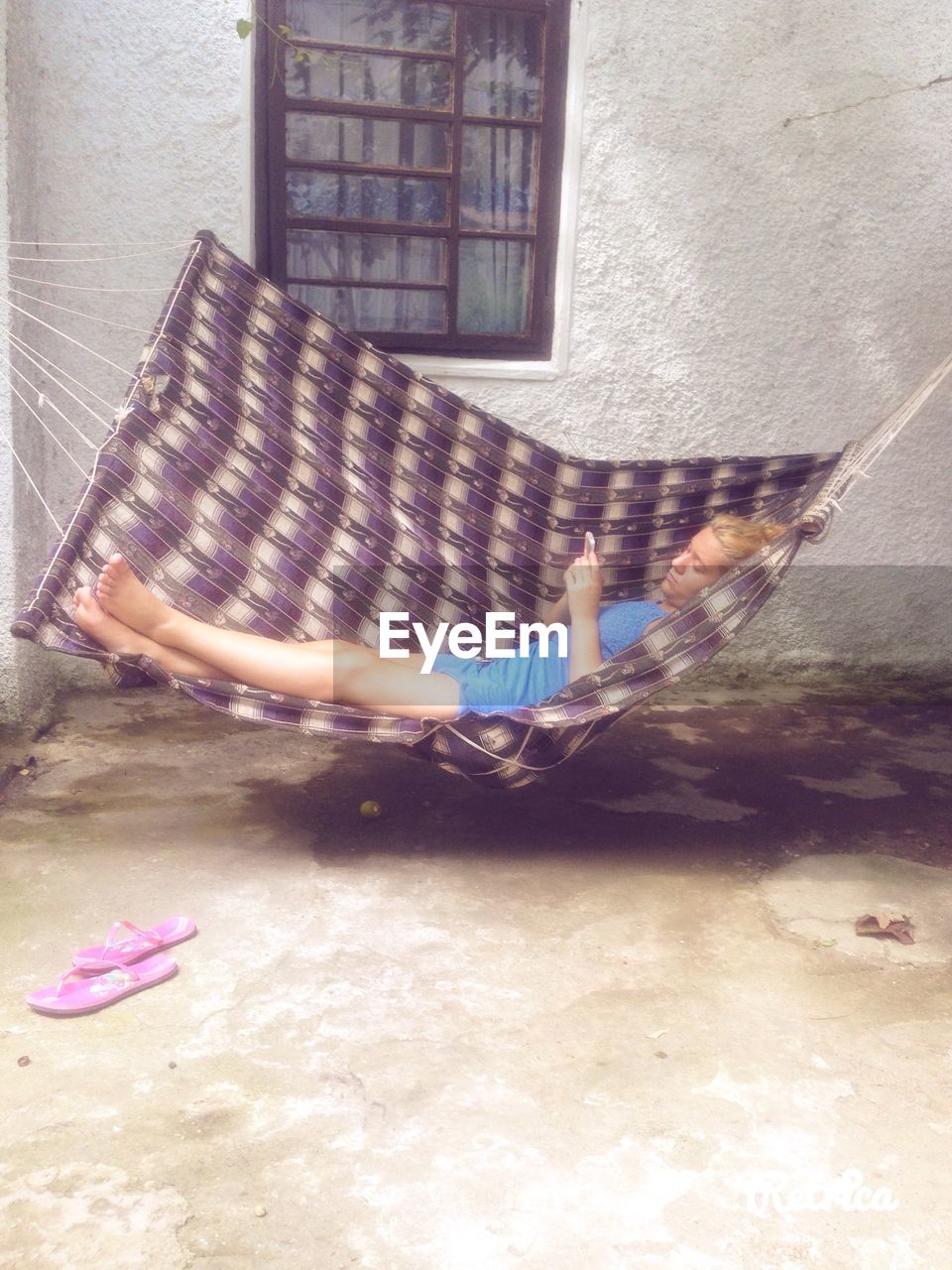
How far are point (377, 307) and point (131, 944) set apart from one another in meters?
2.12

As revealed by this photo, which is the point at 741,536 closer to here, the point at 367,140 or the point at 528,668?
the point at 528,668

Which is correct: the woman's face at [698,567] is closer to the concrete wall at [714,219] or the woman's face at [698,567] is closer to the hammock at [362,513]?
the hammock at [362,513]

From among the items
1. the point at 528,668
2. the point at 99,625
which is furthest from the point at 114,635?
the point at 528,668

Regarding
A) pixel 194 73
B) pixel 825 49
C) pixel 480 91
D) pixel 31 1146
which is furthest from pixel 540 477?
pixel 31 1146

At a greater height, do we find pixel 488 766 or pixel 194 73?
pixel 194 73

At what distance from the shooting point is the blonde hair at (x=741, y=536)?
2.35 metres

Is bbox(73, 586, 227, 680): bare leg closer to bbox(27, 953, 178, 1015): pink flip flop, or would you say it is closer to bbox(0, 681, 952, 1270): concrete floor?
bbox(0, 681, 952, 1270): concrete floor

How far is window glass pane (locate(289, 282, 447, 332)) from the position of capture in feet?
10.9

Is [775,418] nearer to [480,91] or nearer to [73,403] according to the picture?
[480,91]

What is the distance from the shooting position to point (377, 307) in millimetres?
3365

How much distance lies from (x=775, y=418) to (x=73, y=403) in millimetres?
2091

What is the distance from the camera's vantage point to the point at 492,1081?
1607 mm

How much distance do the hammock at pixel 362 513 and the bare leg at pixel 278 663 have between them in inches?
2.9

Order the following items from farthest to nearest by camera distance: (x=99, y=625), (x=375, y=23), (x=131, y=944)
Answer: (x=375, y=23) → (x=99, y=625) → (x=131, y=944)
